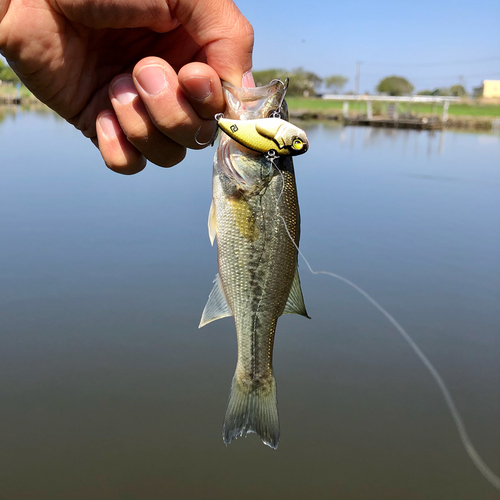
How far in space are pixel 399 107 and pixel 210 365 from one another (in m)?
67.7

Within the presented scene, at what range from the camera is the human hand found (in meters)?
2.17

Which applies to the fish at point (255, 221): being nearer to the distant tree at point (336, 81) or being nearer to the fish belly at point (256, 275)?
the fish belly at point (256, 275)

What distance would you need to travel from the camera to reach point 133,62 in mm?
2768

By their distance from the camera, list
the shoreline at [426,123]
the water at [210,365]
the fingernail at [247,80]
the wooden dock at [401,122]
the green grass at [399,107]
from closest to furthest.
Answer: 1. the fingernail at [247,80]
2. the water at [210,365]
3. the wooden dock at [401,122]
4. the shoreline at [426,123]
5. the green grass at [399,107]

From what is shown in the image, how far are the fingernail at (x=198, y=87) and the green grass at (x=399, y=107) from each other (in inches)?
2461

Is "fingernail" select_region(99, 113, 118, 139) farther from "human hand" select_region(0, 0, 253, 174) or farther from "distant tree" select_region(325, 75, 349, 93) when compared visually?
"distant tree" select_region(325, 75, 349, 93)

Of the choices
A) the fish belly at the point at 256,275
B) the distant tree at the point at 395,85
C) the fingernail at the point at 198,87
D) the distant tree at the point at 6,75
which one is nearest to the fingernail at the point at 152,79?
the fingernail at the point at 198,87

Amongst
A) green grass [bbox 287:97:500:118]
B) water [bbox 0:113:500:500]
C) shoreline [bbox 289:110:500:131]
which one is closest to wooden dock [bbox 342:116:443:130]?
shoreline [bbox 289:110:500:131]

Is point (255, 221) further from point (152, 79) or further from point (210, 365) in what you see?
point (210, 365)

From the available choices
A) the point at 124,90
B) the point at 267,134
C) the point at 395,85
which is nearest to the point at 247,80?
the point at 267,134

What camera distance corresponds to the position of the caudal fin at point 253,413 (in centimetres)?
241

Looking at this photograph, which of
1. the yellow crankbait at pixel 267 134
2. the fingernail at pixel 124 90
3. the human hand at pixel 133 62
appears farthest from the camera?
the fingernail at pixel 124 90

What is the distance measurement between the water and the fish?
249 centimetres

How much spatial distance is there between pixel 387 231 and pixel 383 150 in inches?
704
